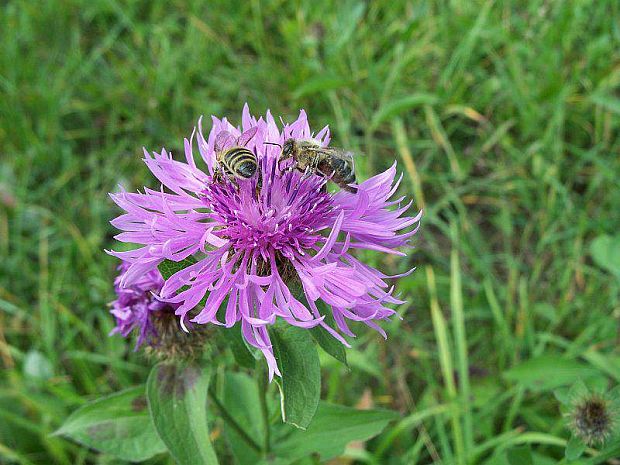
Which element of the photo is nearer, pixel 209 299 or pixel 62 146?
pixel 209 299

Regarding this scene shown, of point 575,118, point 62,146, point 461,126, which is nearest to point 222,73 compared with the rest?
point 62,146

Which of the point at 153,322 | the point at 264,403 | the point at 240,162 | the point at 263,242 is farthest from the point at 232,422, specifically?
the point at 240,162

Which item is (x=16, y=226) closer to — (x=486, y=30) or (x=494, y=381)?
(x=494, y=381)

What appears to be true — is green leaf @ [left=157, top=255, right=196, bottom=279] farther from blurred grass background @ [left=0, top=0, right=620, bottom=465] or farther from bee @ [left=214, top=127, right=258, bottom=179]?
blurred grass background @ [left=0, top=0, right=620, bottom=465]

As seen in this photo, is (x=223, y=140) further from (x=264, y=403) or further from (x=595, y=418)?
(x=595, y=418)

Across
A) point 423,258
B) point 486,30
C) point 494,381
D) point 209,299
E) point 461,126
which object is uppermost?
point 486,30

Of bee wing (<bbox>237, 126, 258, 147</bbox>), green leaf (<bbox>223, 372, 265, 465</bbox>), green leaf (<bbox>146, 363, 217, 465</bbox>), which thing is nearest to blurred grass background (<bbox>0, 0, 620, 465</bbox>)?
green leaf (<bbox>223, 372, 265, 465</bbox>)

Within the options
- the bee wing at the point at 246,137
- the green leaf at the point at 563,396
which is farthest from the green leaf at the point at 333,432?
the bee wing at the point at 246,137
